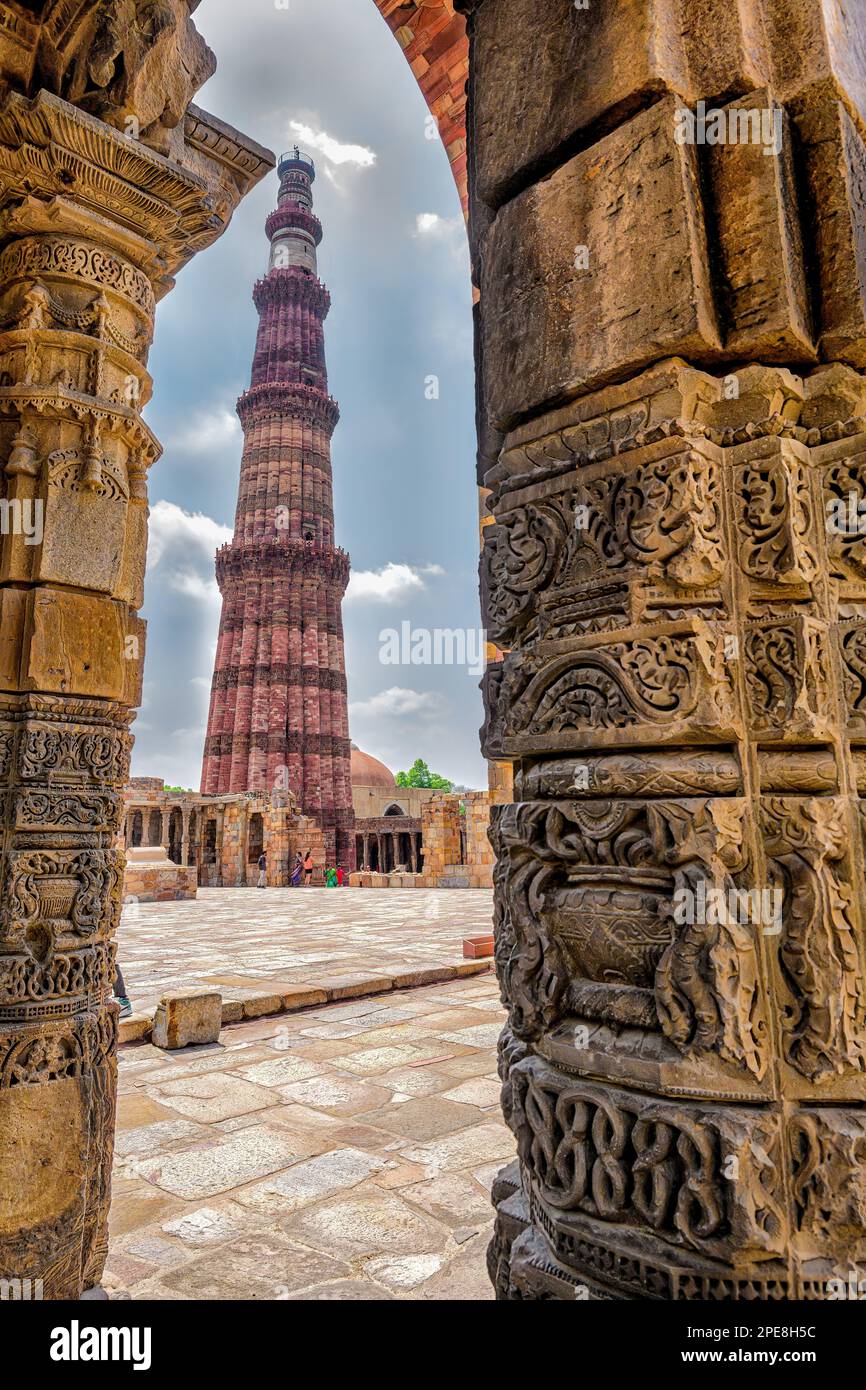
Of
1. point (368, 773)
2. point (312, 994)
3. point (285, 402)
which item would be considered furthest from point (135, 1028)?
point (368, 773)

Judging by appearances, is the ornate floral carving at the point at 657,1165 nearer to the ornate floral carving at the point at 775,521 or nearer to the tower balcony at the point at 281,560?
the ornate floral carving at the point at 775,521

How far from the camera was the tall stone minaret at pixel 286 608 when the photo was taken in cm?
2775

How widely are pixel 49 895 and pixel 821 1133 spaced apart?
6.64 feet

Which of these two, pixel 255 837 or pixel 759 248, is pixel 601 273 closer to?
pixel 759 248

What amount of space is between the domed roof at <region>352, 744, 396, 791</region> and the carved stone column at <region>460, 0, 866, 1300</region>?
3507cm

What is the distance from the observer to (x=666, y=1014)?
44.5 inches

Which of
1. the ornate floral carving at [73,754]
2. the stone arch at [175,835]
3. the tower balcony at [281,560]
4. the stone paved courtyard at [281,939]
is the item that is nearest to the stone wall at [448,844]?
the stone paved courtyard at [281,939]

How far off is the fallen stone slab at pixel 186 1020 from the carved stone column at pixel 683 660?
11.6 ft

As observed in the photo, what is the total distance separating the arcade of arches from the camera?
110cm

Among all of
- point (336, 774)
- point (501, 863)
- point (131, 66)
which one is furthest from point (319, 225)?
point (501, 863)

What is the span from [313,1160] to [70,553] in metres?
2.32

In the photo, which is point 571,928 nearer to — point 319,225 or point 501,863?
point 501,863

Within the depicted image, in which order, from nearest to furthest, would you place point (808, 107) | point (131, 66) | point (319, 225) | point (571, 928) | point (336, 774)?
point (571, 928)
point (808, 107)
point (131, 66)
point (336, 774)
point (319, 225)

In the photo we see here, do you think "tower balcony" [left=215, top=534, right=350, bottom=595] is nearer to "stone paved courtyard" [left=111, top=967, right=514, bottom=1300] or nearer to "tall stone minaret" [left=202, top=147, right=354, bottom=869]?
"tall stone minaret" [left=202, top=147, right=354, bottom=869]
